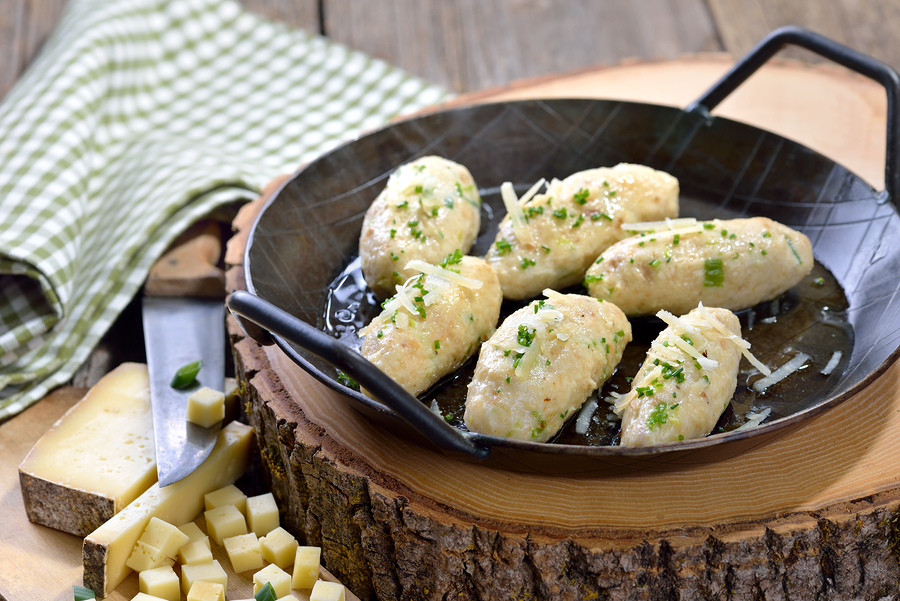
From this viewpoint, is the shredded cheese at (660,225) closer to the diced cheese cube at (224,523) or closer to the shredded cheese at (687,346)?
the shredded cheese at (687,346)

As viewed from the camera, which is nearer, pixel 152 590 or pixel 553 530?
pixel 553 530

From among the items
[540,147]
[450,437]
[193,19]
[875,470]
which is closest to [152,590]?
[450,437]

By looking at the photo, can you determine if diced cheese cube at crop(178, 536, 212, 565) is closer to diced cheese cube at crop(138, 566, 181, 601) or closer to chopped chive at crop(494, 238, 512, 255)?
diced cheese cube at crop(138, 566, 181, 601)

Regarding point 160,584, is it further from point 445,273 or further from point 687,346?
point 687,346

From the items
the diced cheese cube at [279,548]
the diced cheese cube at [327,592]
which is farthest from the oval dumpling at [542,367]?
the diced cheese cube at [279,548]

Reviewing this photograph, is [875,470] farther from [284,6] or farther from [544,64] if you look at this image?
[284,6]

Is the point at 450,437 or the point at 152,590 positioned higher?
the point at 450,437

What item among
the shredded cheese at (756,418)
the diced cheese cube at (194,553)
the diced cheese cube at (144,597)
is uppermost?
the shredded cheese at (756,418)
